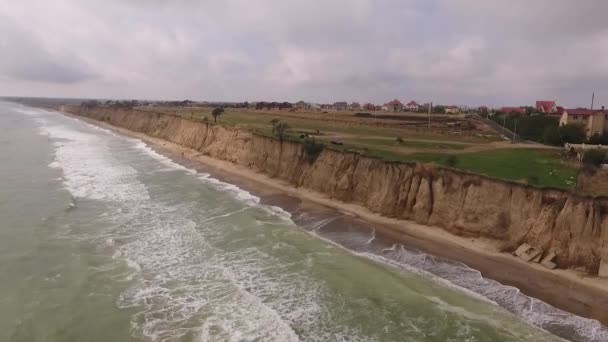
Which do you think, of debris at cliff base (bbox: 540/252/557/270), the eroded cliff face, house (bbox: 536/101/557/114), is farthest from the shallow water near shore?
Result: house (bbox: 536/101/557/114)

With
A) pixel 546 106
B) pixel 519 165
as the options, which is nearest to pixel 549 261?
pixel 519 165

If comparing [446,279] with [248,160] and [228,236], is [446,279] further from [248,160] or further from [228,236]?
[248,160]

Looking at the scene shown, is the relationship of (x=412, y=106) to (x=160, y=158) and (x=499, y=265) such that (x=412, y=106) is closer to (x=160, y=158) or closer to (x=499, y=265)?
(x=160, y=158)

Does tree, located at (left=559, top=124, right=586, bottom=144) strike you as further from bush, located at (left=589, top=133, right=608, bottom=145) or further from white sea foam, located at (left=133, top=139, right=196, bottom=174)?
white sea foam, located at (left=133, top=139, right=196, bottom=174)

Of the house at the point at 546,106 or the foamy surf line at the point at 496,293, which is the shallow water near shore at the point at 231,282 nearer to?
the foamy surf line at the point at 496,293

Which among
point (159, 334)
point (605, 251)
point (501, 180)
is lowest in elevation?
point (159, 334)

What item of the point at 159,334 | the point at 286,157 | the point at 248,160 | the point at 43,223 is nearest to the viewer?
the point at 159,334

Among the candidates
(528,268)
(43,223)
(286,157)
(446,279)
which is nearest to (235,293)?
(446,279)
